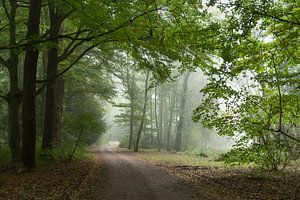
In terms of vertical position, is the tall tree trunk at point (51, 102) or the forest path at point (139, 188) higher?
the tall tree trunk at point (51, 102)

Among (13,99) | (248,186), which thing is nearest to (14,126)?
(13,99)

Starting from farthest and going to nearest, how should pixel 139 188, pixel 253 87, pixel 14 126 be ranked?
pixel 14 126, pixel 253 87, pixel 139 188

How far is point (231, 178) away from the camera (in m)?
11.2

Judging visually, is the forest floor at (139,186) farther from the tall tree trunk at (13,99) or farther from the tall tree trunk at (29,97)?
the tall tree trunk at (13,99)

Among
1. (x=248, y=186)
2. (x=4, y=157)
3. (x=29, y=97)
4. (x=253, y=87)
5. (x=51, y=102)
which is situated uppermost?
(x=253, y=87)

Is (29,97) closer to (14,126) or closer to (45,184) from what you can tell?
(14,126)

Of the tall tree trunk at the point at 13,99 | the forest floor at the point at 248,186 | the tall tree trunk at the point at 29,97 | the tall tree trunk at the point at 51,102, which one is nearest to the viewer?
the forest floor at the point at 248,186

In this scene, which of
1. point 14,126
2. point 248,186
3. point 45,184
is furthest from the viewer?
point 14,126

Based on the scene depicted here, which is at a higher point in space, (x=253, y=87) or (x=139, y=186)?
(x=253, y=87)

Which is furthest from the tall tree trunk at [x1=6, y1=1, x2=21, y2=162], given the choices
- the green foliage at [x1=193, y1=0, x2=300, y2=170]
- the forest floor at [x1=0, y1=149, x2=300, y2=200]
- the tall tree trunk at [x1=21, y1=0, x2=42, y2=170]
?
the green foliage at [x1=193, y1=0, x2=300, y2=170]

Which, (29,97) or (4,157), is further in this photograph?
(4,157)

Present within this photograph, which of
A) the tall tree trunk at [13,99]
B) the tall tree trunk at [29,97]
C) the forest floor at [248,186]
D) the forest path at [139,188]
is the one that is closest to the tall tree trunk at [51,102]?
the tall tree trunk at [13,99]

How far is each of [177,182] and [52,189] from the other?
4.13 meters

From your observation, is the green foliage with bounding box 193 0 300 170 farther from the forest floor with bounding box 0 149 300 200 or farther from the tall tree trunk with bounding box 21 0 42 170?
the tall tree trunk with bounding box 21 0 42 170
